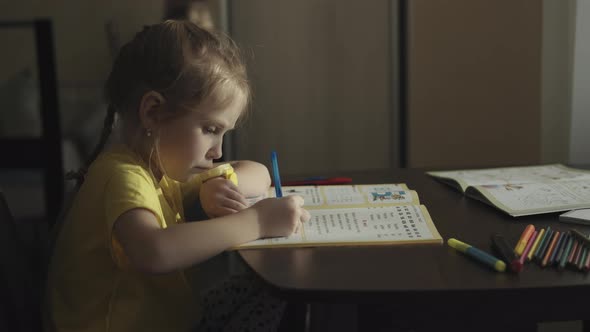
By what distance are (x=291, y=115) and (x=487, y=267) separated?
2.04m

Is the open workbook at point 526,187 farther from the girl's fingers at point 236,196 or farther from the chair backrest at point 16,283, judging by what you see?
the chair backrest at point 16,283

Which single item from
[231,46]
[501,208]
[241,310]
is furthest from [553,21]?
[241,310]

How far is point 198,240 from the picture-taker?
78 centimetres

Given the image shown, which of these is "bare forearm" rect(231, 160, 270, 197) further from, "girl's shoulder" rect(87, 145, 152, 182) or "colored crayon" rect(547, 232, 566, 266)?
"colored crayon" rect(547, 232, 566, 266)

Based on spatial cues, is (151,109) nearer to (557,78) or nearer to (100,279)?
(100,279)

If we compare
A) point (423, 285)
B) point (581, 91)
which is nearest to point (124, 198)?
point (423, 285)

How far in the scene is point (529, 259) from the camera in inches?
28.0

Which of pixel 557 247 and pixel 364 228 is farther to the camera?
pixel 364 228

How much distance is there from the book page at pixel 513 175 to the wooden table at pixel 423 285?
379mm

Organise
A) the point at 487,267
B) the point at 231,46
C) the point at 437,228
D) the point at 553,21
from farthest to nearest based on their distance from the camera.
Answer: the point at 553,21, the point at 231,46, the point at 437,228, the point at 487,267

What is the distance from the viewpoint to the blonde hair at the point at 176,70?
2.96 feet

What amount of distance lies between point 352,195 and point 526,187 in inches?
11.6

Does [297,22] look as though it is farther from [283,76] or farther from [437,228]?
[437,228]

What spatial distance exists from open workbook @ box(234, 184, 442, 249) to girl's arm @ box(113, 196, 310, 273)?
0.02 metres
